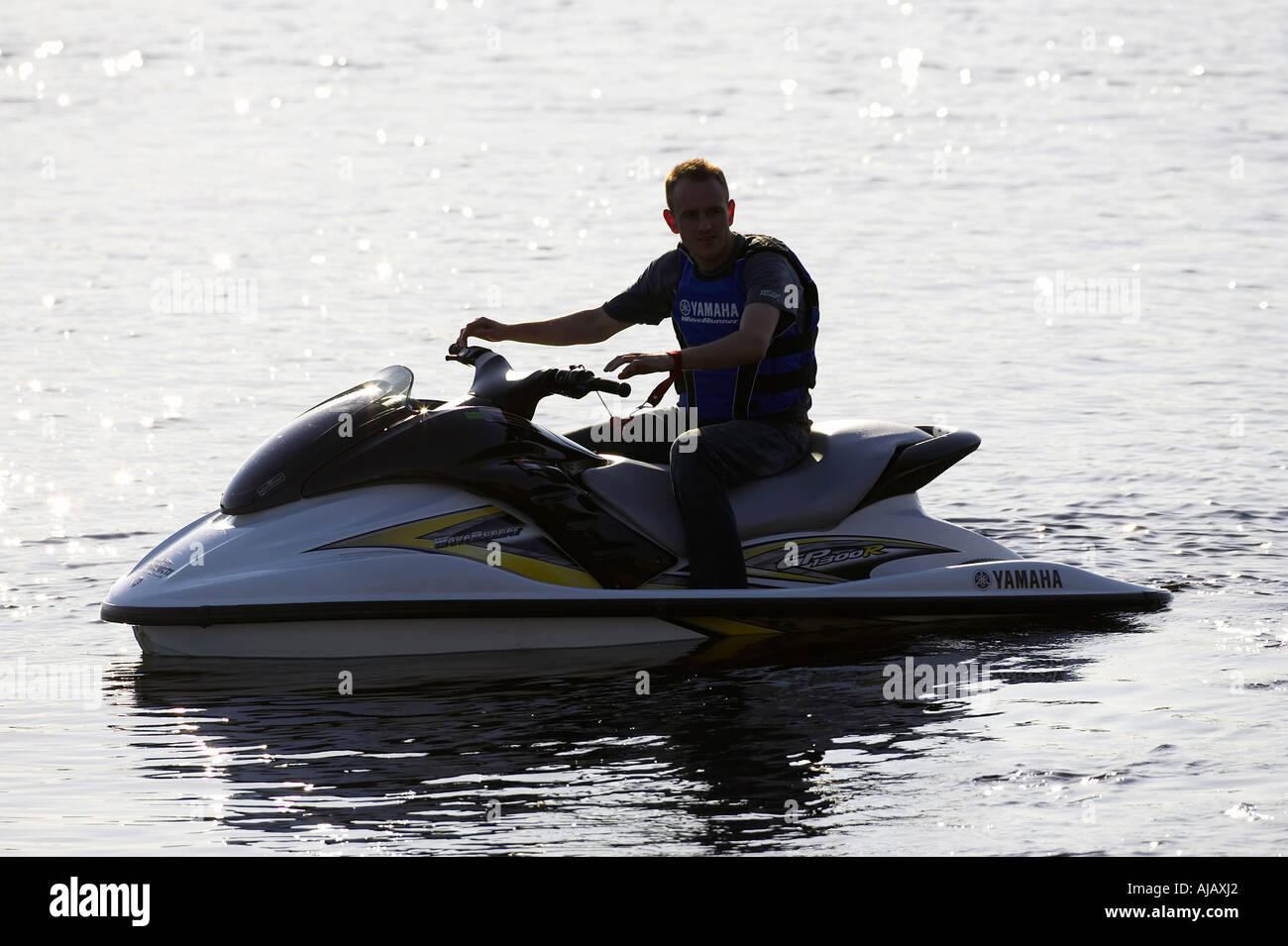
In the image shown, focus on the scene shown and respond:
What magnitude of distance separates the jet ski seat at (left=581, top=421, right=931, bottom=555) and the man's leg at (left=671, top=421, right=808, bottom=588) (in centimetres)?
9

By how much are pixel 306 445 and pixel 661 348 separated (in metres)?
6.17

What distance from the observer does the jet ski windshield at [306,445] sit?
7.44 m

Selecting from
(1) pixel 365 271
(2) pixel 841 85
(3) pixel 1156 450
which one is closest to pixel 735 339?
(3) pixel 1156 450

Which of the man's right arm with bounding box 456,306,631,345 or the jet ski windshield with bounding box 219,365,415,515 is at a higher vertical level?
the man's right arm with bounding box 456,306,631,345

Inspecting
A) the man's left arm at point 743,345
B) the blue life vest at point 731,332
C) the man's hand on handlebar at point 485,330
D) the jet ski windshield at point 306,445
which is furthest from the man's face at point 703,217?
the jet ski windshield at point 306,445

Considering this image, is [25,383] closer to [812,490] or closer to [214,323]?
[214,323]

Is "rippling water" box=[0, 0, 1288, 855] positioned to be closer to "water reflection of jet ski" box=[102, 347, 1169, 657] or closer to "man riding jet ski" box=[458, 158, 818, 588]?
"water reflection of jet ski" box=[102, 347, 1169, 657]

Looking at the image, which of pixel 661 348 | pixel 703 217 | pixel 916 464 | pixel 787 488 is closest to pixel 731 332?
pixel 703 217

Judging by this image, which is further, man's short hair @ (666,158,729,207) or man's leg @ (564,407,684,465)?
man's leg @ (564,407,684,465)

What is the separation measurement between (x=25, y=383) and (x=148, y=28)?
21.8 m

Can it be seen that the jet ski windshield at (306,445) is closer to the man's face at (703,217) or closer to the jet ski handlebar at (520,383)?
the jet ski handlebar at (520,383)

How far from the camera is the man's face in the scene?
7.51 metres

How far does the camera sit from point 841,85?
27359 millimetres

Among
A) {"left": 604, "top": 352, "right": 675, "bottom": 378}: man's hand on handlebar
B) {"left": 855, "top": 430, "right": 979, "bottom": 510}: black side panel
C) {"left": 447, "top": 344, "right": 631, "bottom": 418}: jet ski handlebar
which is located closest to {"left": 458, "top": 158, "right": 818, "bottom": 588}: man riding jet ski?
{"left": 447, "top": 344, "right": 631, "bottom": 418}: jet ski handlebar
